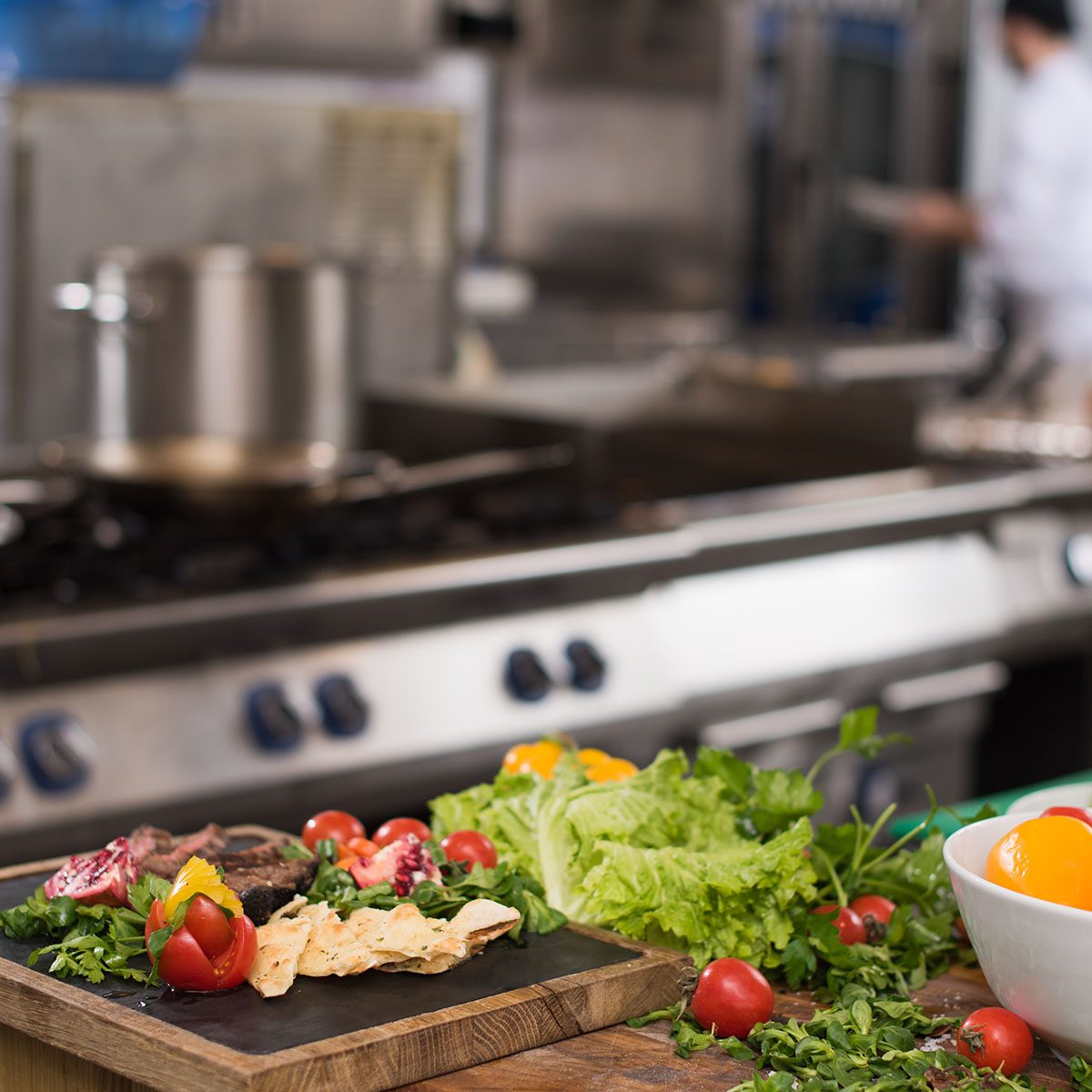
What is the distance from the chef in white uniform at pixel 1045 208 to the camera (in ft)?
16.2

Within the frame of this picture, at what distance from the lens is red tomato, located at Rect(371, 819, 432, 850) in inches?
A: 45.3

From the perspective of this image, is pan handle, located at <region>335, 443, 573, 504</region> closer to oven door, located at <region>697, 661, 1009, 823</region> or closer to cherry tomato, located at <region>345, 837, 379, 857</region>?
oven door, located at <region>697, 661, 1009, 823</region>

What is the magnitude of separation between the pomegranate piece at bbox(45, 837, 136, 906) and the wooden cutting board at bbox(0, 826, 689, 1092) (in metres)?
0.04

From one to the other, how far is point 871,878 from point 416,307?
254cm

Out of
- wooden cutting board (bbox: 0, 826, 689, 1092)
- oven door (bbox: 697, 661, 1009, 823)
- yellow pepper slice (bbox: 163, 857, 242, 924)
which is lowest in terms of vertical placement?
oven door (bbox: 697, 661, 1009, 823)

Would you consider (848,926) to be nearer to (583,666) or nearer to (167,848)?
(167,848)

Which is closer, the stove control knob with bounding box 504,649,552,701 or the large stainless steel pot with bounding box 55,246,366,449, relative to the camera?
the stove control knob with bounding box 504,649,552,701

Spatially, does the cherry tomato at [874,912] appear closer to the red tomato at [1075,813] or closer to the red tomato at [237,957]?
the red tomato at [1075,813]

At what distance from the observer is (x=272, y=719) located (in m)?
2.03

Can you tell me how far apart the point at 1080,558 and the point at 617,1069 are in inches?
92.8

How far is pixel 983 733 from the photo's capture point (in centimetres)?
314

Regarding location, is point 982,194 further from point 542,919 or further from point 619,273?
point 542,919

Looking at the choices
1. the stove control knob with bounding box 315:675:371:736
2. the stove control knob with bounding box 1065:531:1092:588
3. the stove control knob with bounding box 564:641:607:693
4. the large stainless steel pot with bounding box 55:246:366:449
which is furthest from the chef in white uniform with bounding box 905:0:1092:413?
the stove control knob with bounding box 315:675:371:736

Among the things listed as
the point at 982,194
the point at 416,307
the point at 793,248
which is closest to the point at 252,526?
the point at 416,307
